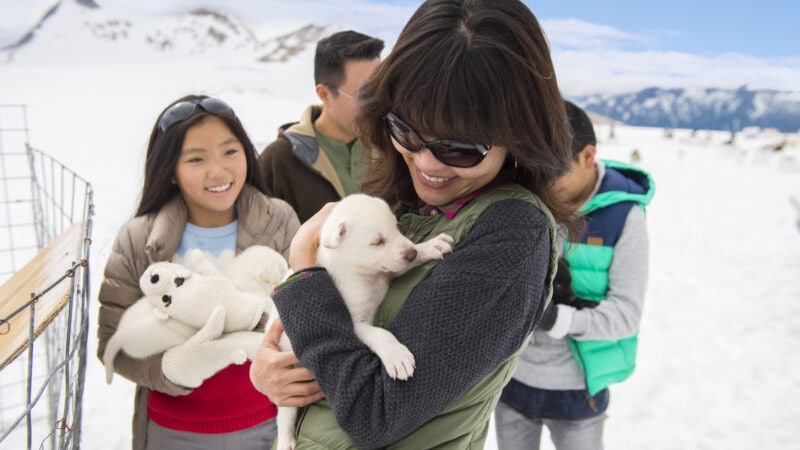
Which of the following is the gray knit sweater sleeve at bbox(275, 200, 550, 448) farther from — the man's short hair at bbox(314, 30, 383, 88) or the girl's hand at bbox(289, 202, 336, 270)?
the man's short hair at bbox(314, 30, 383, 88)

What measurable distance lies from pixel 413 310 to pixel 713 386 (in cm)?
416

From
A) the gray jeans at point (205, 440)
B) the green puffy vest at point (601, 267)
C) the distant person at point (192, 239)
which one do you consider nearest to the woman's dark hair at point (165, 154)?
the distant person at point (192, 239)

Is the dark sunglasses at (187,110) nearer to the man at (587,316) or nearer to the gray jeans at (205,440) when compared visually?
the gray jeans at (205,440)

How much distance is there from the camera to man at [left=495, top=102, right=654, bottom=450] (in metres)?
1.97

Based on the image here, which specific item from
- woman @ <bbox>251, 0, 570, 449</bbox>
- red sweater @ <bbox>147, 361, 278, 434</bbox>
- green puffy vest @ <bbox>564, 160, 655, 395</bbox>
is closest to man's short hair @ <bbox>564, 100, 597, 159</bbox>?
green puffy vest @ <bbox>564, 160, 655, 395</bbox>

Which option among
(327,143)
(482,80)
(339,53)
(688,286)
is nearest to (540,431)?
(482,80)

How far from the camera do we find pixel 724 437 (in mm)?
3463

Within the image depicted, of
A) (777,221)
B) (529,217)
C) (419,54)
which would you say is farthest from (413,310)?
(777,221)

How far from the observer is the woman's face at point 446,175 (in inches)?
42.5

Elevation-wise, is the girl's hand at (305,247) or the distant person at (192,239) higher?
the girl's hand at (305,247)

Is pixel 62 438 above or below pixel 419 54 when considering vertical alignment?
below

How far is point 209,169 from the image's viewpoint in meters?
1.99

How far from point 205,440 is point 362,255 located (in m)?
1.09

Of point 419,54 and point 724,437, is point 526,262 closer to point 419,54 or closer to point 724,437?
point 419,54
